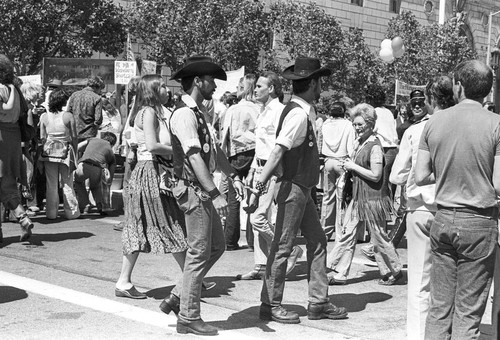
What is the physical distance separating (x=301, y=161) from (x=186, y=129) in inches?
40.8

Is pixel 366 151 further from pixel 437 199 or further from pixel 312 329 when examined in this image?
pixel 437 199

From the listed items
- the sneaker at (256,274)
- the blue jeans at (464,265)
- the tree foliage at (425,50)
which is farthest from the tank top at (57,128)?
the tree foliage at (425,50)

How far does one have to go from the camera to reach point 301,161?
6.52 metres

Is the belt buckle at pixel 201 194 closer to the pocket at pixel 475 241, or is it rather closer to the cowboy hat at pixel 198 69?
the cowboy hat at pixel 198 69

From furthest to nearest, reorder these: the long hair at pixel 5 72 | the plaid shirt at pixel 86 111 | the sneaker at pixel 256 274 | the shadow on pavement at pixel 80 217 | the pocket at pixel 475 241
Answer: the plaid shirt at pixel 86 111 < the shadow on pavement at pixel 80 217 < the long hair at pixel 5 72 < the sneaker at pixel 256 274 < the pocket at pixel 475 241

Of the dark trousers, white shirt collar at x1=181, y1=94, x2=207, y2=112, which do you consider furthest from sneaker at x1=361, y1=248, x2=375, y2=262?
white shirt collar at x1=181, y1=94, x2=207, y2=112

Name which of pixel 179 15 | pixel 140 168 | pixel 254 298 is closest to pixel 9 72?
pixel 140 168

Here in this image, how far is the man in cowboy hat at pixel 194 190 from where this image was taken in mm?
5973

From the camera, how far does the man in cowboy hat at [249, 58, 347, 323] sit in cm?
640

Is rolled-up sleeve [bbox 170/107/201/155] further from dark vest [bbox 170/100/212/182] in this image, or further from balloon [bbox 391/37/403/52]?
balloon [bbox 391/37/403/52]

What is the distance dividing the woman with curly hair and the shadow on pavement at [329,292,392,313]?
12.2 ft

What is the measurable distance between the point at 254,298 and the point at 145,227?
1.17 meters

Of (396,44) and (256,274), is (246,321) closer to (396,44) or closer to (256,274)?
(256,274)

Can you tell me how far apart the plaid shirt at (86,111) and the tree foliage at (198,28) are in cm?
1497
